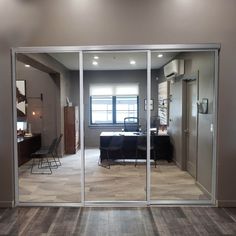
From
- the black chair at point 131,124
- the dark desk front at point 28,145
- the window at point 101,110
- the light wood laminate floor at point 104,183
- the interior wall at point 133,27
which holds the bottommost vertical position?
the light wood laminate floor at point 104,183

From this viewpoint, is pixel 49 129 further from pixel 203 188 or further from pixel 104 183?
pixel 203 188

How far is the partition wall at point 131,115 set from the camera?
3902mm

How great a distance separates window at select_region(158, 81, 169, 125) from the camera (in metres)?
5.54

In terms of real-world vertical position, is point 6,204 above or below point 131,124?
below

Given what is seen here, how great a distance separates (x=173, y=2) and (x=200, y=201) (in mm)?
2932

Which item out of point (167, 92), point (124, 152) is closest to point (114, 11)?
point (167, 92)

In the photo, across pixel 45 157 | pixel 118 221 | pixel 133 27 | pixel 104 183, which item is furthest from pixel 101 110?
pixel 118 221

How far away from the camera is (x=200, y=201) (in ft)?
13.0

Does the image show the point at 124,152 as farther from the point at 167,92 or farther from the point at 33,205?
the point at 33,205

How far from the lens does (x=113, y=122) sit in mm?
4973

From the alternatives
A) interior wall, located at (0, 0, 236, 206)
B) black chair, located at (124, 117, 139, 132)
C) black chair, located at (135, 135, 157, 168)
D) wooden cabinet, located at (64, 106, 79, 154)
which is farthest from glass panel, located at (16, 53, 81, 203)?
black chair, located at (135, 135, 157, 168)

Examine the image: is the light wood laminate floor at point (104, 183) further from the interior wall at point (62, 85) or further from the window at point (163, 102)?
the window at point (163, 102)

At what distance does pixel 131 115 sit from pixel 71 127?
6.37ft

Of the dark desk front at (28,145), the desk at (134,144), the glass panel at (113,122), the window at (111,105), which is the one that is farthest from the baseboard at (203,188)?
the dark desk front at (28,145)
